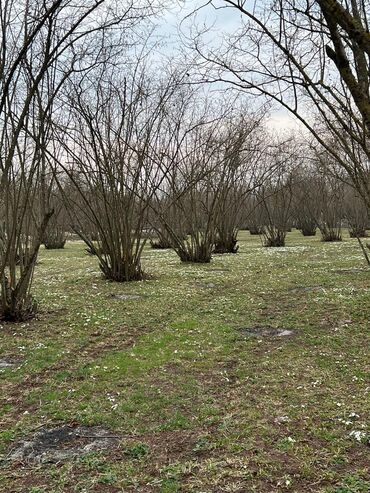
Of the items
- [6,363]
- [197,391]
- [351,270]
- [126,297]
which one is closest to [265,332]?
[197,391]

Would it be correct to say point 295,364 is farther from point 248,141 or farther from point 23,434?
point 248,141

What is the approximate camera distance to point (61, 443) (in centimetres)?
373

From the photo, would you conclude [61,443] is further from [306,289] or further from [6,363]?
[306,289]

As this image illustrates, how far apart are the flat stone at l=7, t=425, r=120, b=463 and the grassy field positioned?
0.08m

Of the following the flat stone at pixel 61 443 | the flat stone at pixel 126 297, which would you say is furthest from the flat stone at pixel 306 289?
the flat stone at pixel 61 443

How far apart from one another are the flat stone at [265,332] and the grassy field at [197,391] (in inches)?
6.2

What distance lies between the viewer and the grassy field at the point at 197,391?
10.6 ft

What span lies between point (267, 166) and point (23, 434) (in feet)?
69.7

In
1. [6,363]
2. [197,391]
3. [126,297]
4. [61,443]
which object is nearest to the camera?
[61,443]

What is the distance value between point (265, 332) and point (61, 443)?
155 inches

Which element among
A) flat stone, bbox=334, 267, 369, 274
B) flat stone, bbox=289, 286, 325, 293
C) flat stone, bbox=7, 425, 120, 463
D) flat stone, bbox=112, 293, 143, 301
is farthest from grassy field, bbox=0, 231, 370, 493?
flat stone, bbox=334, 267, 369, 274

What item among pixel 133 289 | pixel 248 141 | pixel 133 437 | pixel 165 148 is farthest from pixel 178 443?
pixel 248 141

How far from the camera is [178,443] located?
369 centimetres

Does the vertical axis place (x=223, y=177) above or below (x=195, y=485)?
above
